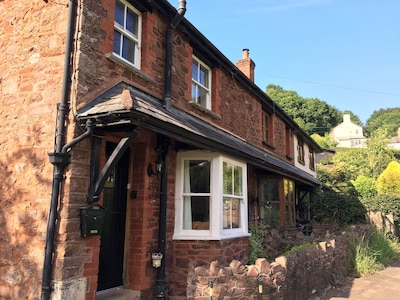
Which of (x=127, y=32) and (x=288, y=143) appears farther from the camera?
(x=288, y=143)

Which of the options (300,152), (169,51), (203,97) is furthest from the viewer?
(300,152)

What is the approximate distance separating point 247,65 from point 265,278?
9.88 meters

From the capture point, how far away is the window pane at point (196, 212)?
23.7 feet

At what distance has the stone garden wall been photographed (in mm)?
5590

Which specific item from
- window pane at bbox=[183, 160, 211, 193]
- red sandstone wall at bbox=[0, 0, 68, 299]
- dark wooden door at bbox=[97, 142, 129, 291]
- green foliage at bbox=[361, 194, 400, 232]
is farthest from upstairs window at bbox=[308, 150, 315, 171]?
red sandstone wall at bbox=[0, 0, 68, 299]

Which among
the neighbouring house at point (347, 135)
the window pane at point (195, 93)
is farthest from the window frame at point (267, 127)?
→ the neighbouring house at point (347, 135)

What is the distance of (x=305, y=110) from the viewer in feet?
211

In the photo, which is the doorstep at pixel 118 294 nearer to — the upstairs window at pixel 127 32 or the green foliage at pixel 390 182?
the upstairs window at pixel 127 32

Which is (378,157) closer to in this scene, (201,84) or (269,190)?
(269,190)

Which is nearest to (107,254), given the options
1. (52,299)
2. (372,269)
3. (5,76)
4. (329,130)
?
(52,299)

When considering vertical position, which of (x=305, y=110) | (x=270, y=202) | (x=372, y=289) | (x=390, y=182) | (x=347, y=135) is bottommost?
(x=372, y=289)

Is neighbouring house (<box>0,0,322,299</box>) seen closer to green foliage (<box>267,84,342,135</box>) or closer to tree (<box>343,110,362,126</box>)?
green foliage (<box>267,84,342,135</box>)

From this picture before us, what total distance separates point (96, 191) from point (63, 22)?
2.68 m

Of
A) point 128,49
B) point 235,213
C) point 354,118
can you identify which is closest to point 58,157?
point 128,49
